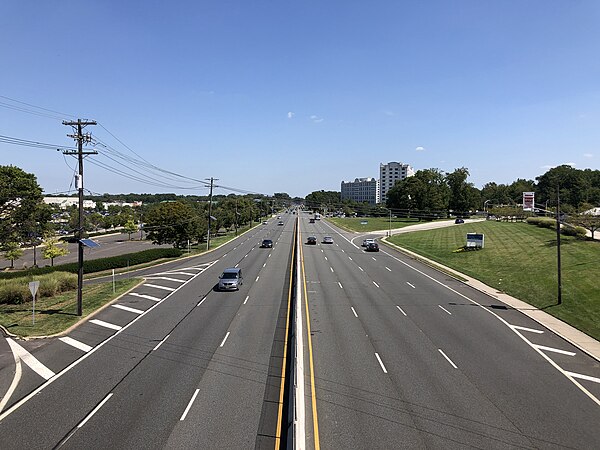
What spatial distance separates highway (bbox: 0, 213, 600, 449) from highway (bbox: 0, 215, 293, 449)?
56 millimetres

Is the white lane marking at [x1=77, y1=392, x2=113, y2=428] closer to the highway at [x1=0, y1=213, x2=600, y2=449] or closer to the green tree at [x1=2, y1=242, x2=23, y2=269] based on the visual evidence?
the highway at [x1=0, y1=213, x2=600, y2=449]

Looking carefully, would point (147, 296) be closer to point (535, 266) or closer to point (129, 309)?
point (129, 309)

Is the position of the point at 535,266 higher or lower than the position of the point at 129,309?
higher

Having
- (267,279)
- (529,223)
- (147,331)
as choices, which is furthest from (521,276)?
(529,223)

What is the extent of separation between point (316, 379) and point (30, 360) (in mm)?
11955

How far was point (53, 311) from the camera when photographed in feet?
85.1

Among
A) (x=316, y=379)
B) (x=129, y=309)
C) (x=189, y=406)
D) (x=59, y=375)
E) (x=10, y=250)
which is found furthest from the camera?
(x=10, y=250)

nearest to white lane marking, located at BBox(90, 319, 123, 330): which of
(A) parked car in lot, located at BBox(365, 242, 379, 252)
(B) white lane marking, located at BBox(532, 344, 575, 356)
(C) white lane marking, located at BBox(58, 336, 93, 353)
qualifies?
(C) white lane marking, located at BBox(58, 336, 93, 353)

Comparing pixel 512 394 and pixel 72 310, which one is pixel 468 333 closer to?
pixel 512 394

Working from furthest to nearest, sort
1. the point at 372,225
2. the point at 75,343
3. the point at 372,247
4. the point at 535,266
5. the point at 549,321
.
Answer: the point at 372,225 < the point at 372,247 < the point at 535,266 < the point at 549,321 < the point at 75,343

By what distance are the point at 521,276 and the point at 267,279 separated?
2188 cm

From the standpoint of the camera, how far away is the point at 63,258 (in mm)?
62594

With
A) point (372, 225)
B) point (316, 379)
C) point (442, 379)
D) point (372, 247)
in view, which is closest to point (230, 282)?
point (316, 379)

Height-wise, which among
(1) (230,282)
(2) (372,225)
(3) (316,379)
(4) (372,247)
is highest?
(2) (372,225)
